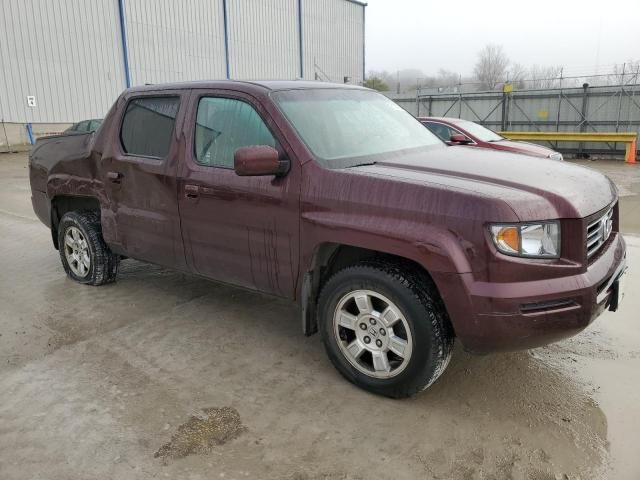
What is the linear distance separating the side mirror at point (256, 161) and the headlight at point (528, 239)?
1.34m

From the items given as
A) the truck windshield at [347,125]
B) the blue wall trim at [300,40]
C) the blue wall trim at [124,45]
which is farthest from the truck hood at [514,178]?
the blue wall trim at [300,40]

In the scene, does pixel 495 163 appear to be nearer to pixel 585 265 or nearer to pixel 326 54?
pixel 585 265

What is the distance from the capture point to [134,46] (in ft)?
81.8

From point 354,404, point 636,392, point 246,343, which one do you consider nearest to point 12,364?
point 246,343

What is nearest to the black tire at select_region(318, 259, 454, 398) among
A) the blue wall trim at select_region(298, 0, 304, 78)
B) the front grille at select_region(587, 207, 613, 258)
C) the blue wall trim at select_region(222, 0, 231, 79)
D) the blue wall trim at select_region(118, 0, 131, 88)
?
the front grille at select_region(587, 207, 613, 258)

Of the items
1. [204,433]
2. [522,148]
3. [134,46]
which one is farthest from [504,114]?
[204,433]

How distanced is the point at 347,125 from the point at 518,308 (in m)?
1.77

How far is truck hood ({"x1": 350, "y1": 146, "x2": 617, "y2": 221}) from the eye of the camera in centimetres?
276

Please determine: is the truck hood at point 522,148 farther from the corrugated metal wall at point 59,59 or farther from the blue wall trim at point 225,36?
the blue wall trim at point 225,36

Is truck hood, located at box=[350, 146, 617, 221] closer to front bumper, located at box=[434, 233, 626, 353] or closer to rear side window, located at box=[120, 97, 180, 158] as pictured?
front bumper, located at box=[434, 233, 626, 353]

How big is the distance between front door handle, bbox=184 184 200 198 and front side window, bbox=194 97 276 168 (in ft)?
0.61

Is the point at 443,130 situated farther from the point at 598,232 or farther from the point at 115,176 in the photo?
the point at 598,232

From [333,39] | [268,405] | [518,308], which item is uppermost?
[333,39]

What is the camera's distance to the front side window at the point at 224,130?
3664 mm
